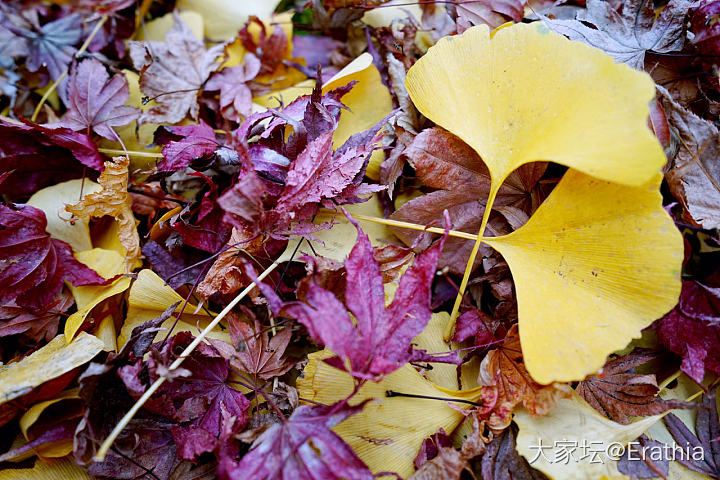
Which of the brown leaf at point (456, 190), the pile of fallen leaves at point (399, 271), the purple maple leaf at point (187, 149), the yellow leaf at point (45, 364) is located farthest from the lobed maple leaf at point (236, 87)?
the yellow leaf at point (45, 364)

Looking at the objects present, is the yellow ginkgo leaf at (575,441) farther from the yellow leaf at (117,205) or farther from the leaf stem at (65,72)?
the leaf stem at (65,72)

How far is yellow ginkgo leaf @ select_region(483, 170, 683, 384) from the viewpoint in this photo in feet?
1.79

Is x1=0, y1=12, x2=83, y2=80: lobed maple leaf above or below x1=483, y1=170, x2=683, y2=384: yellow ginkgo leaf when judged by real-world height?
above

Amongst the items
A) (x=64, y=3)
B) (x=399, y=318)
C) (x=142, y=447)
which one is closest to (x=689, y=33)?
(x=399, y=318)

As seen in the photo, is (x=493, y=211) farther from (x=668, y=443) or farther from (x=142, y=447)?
(x=142, y=447)

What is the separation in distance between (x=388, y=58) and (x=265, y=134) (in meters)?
0.28

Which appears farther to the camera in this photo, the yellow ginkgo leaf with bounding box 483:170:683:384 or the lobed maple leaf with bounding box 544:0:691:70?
Answer: the lobed maple leaf with bounding box 544:0:691:70

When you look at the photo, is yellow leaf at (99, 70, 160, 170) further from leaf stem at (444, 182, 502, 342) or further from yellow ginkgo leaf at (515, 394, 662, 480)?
yellow ginkgo leaf at (515, 394, 662, 480)

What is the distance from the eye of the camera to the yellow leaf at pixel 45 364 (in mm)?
586

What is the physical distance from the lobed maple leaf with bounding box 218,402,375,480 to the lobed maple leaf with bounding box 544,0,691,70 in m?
0.62

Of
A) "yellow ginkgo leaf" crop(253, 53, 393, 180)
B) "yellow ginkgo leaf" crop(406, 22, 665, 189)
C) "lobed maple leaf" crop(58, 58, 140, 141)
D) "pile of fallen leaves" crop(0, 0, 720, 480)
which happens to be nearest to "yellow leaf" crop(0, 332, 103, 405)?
"pile of fallen leaves" crop(0, 0, 720, 480)

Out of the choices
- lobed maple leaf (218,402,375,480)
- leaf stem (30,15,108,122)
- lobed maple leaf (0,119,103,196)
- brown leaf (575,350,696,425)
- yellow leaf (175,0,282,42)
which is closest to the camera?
lobed maple leaf (218,402,375,480)

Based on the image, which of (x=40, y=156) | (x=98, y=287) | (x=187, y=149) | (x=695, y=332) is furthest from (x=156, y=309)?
(x=695, y=332)

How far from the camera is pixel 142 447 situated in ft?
2.06
